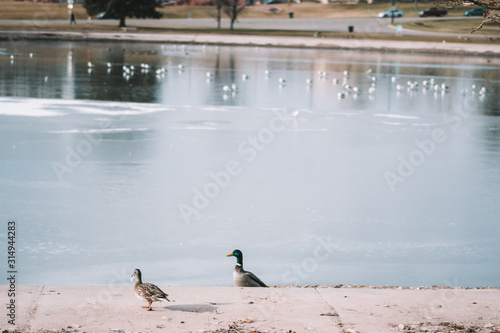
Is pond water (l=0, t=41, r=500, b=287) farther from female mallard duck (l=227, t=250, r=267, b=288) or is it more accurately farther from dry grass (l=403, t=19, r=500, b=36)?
dry grass (l=403, t=19, r=500, b=36)

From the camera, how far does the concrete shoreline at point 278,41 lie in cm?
5872

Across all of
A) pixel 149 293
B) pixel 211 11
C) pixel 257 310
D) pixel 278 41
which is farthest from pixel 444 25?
pixel 149 293

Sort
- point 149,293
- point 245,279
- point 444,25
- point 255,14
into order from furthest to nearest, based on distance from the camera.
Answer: point 255,14 → point 444,25 → point 245,279 → point 149,293

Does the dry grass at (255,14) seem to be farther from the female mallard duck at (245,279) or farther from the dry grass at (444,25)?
the female mallard duck at (245,279)

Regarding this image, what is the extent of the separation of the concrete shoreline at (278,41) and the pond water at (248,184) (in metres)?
31.9

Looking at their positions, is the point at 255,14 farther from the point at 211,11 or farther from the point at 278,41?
the point at 278,41

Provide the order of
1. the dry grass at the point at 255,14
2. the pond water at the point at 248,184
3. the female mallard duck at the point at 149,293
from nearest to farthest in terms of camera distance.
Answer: the female mallard duck at the point at 149,293, the pond water at the point at 248,184, the dry grass at the point at 255,14

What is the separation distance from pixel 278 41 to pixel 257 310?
188 ft

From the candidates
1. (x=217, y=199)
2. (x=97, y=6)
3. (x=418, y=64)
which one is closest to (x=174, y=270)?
(x=217, y=199)

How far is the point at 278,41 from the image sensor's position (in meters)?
63.1

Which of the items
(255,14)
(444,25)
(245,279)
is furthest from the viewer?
(255,14)

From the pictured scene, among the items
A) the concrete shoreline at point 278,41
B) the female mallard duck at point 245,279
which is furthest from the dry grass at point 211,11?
the female mallard duck at point 245,279

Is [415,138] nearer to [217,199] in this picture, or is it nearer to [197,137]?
[197,137]

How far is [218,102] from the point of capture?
24.5 metres
